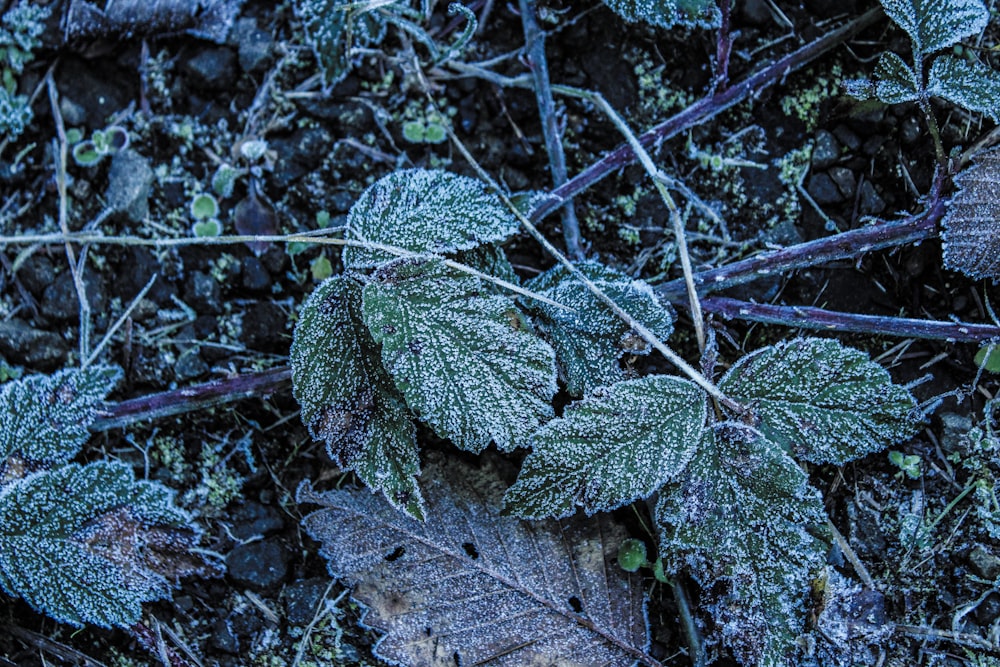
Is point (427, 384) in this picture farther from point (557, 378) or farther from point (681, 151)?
point (681, 151)

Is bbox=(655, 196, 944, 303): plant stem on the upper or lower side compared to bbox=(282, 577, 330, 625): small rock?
upper

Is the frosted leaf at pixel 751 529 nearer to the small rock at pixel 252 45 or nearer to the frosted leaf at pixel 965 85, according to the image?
the frosted leaf at pixel 965 85

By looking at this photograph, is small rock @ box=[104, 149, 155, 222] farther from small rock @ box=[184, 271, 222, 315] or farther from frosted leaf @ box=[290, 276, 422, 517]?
frosted leaf @ box=[290, 276, 422, 517]

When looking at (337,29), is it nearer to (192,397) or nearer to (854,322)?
(192,397)

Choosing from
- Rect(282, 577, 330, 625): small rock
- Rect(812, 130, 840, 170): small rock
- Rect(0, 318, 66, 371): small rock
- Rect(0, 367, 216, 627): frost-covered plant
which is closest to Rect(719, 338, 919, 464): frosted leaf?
Rect(812, 130, 840, 170): small rock

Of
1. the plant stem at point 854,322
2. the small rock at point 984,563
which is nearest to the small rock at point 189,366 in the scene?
the plant stem at point 854,322

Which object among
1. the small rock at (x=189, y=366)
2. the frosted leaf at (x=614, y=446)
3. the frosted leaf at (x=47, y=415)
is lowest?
the frosted leaf at (x=614, y=446)
